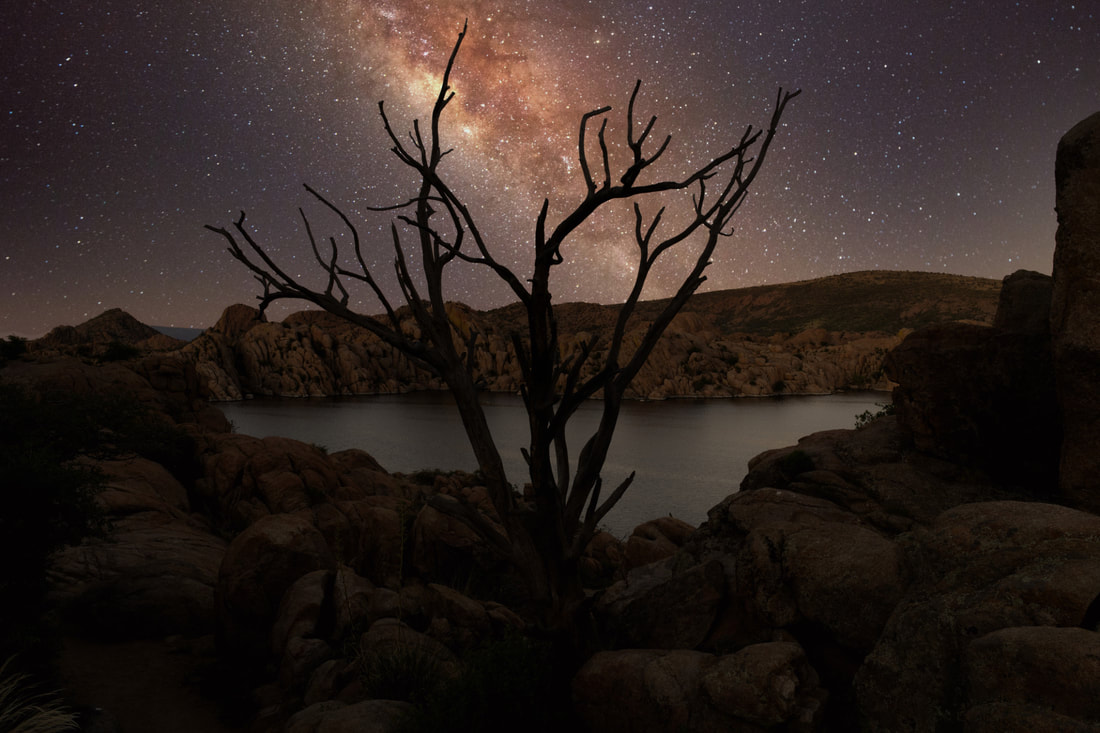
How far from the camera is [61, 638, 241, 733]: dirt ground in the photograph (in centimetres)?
645

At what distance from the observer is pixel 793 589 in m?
6.51

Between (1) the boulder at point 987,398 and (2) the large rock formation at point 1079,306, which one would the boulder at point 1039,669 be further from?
(1) the boulder at point 987,398

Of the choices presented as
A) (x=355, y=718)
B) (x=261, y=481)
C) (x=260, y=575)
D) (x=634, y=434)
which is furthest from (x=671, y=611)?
(x=634, y=434)

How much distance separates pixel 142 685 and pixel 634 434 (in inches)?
A: 1824

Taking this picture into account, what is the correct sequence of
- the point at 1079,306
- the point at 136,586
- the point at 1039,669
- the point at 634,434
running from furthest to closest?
the point at 634,434
the point at 136,586
the point at 1079,306
the point at 1039,669

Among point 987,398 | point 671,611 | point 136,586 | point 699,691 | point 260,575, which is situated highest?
point 987,398

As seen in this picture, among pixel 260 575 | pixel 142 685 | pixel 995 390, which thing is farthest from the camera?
pixel 995 390

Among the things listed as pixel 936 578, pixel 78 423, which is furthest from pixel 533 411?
pixel 78 423

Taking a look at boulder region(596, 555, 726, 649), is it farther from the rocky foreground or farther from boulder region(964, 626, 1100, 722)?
boulder region(964, 626, 1100, 722)

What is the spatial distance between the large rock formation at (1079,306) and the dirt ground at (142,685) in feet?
41.5

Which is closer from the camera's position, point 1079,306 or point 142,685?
point 142,685

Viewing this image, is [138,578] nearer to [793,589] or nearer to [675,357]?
[793,589]

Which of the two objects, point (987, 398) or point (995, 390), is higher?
point (995, 390)

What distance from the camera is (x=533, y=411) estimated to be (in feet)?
18.6
